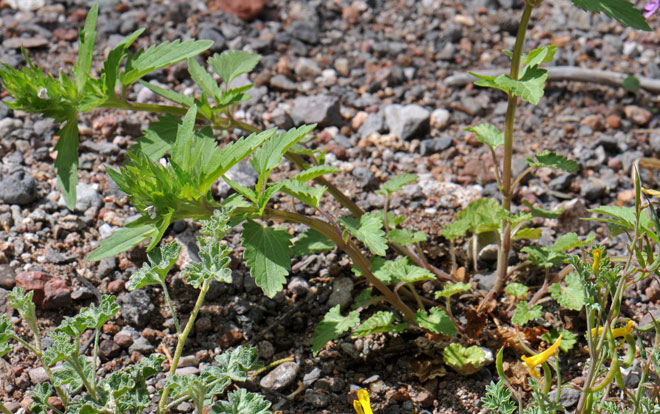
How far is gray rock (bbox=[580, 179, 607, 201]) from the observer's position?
3.77 m

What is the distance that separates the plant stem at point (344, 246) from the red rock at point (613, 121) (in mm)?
1909

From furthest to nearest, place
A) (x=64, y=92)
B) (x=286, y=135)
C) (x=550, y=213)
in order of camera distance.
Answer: (x=550, y=213) < (x=64, y=92) < (x=286, y=135)

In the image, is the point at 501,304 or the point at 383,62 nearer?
the point at 501,304

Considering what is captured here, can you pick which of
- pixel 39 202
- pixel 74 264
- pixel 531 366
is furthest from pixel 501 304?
Answer: pixel 39 202

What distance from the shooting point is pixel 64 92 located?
110 inches

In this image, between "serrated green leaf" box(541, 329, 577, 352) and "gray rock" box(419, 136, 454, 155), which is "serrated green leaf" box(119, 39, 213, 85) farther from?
"serrated green leaf" box(541, 329, 577, 352)

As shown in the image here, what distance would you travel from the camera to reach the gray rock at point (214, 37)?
4527 millimetres

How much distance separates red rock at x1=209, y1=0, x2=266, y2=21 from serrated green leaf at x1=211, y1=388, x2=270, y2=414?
10.1 feet

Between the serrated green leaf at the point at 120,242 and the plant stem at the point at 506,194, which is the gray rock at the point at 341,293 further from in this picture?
the serrated green leaf at the point at 120,242

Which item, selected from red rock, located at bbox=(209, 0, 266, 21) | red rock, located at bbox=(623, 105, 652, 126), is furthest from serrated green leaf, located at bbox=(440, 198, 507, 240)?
red rock, located at bbox=(209, 0, 266, 21)

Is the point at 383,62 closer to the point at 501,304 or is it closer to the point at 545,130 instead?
the point at 545,130

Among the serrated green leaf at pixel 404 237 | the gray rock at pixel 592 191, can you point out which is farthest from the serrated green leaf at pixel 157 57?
the gray rock at pixel 592 191

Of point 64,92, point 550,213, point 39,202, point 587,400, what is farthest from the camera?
point 39,202

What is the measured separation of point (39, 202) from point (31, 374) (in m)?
0.98
